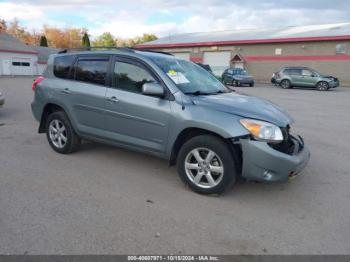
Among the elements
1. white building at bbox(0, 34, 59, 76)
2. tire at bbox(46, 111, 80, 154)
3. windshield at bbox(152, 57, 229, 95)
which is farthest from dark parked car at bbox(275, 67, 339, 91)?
white building at bbox(0, 34, 59, 76)

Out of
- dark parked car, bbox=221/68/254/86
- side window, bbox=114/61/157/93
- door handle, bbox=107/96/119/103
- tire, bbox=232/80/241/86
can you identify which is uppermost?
dark parked car, bbox=221/68/254/86

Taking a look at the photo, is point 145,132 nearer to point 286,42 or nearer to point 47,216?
point 47,216

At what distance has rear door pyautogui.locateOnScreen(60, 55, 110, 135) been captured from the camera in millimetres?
4863

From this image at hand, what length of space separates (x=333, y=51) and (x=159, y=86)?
29.5 meters

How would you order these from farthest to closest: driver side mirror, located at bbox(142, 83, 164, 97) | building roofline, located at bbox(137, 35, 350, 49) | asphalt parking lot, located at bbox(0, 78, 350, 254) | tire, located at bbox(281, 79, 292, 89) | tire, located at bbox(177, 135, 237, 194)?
building roofline, located at bbox(137, 35, 350, 49) < tire, located at bbox(281, 79, 292, 89) < driver side mirror, located at bbox(142, 83, 164, 97) < tire, located at bbox(177, 135, 237, 194) < asphalt parking lot, located at bbox(0, 78, 350, 254)

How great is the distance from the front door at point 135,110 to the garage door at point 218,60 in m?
30.9

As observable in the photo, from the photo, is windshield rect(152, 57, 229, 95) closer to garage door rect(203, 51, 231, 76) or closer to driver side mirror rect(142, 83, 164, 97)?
driver side mirror rect(142, 83, 164, 97)

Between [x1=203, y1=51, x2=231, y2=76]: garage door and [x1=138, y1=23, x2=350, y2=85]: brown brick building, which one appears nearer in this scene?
[x1=138, y1=23, x2=350, y2=85]: brown brick building

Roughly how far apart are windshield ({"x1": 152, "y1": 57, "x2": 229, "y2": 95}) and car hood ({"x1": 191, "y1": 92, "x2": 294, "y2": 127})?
0.91 feet

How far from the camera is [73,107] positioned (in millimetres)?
5191

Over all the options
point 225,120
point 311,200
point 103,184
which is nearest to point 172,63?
point 225,120

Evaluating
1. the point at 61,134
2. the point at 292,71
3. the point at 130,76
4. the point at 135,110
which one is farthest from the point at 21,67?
the point at 135,110

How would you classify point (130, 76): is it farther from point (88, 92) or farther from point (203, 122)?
point (203, 122)

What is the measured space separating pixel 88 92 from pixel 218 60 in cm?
3229
